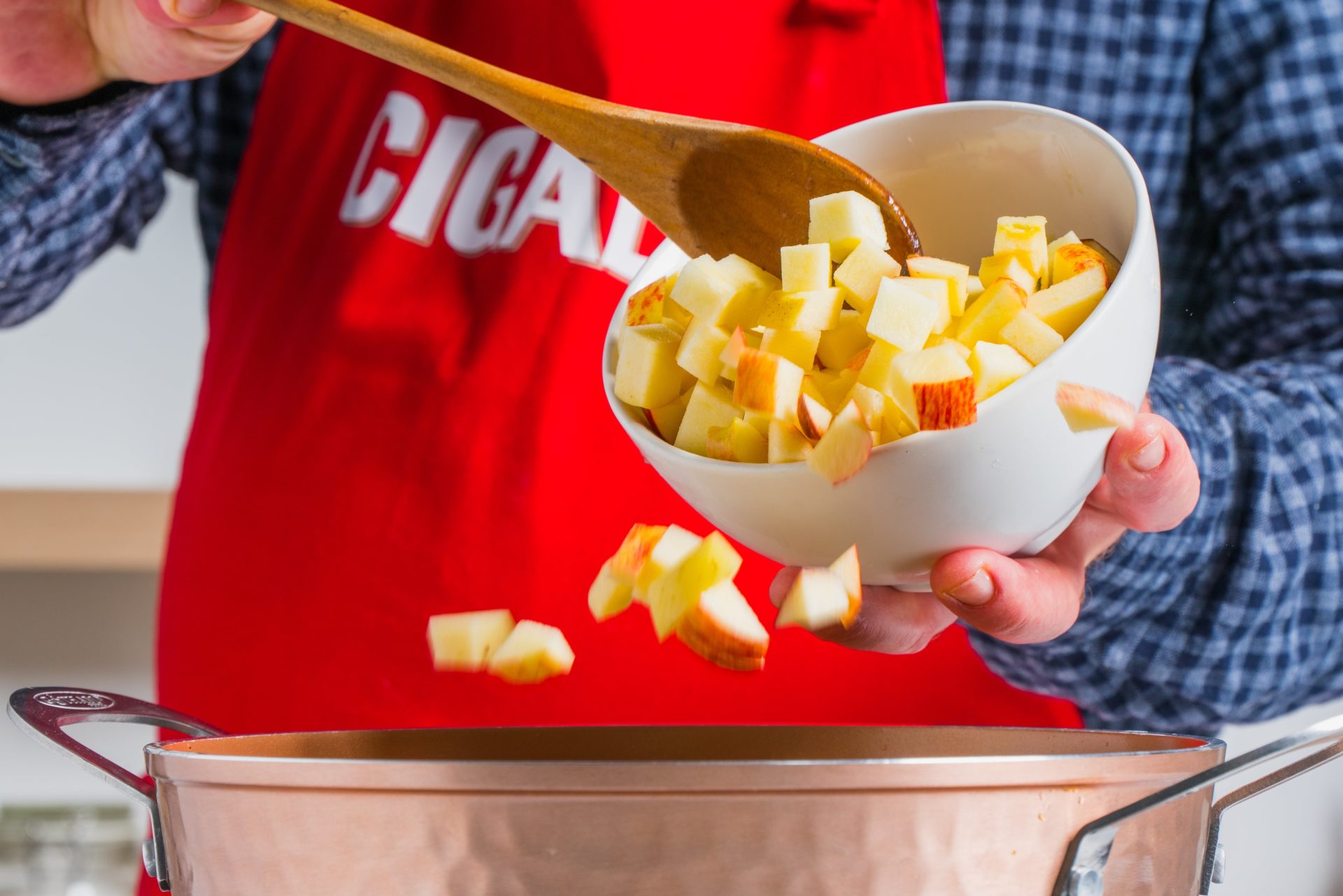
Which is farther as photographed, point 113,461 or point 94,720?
point 113,461

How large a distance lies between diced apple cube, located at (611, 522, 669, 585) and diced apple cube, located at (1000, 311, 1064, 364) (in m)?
0.14

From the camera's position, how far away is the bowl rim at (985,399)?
0.36m

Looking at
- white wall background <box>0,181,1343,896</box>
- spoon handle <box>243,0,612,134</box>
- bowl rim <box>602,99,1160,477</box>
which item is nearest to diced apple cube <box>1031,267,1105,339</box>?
bowl rim <box>602,99,1160,477</box>

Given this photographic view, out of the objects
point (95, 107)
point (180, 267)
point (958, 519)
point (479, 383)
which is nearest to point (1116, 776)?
point (958, 519)

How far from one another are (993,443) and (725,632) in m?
0.10

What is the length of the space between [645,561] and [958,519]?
109 millimetres

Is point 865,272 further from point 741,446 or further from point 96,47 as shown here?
point 96,47

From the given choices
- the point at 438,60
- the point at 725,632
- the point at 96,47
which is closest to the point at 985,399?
the point at 725,632

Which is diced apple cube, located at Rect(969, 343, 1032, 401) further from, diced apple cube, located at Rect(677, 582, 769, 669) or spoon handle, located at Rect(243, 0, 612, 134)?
spoon handle, located at Rect(243, 0, 612, 134)

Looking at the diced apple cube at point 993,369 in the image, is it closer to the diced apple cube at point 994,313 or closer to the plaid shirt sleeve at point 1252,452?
the diced apple cube at point 994,313

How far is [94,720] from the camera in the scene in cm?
41

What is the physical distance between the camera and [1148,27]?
73 centimetres

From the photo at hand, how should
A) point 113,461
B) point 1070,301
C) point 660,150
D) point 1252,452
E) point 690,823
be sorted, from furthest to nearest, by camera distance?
1. point 113,461
2. point 1252,452
3. point 660,150
4. point 1070,301
5. point 690,823

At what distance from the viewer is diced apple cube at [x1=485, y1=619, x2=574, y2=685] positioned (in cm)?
41
